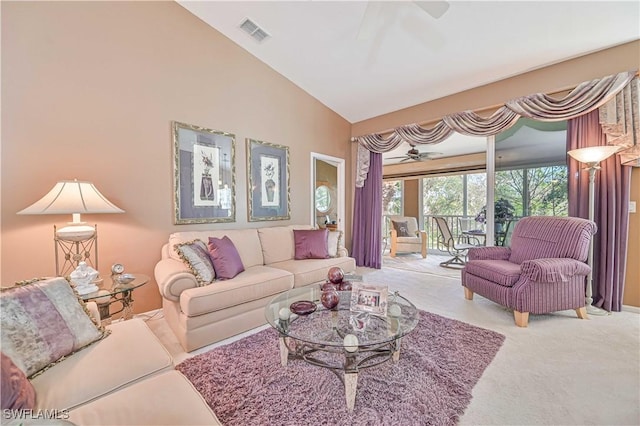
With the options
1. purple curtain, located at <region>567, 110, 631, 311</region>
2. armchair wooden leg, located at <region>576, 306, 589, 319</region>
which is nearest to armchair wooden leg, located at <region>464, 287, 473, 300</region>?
armchair wooden leg, located at <region>576, 306, 589, 319</region>

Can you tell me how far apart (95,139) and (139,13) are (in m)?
1.34

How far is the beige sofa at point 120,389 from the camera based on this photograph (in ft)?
2.91

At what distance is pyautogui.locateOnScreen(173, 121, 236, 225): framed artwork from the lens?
2910 mm

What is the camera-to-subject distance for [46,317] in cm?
118

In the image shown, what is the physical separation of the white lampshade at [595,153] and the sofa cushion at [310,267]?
8.61 ft

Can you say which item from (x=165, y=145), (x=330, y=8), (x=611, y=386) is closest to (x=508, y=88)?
(x=330, y=8)

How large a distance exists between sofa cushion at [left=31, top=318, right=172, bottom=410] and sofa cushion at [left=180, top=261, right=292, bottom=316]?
60 centimetres

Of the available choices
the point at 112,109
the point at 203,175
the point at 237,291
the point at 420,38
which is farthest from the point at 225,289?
the point at 420,38

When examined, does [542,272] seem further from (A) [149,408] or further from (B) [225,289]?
(A) [149,408]

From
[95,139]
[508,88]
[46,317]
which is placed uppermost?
[508,88]

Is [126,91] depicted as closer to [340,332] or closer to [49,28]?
[49,28]

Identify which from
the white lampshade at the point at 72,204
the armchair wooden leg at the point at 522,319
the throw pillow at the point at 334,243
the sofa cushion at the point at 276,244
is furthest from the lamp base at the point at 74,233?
the armchair wooden leg at the point at 522,319

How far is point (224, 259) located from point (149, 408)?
160 centimetres

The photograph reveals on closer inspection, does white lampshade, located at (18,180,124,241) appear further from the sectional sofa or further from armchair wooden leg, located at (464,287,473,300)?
armchair wooden leg, located at (464,287,473,300)
